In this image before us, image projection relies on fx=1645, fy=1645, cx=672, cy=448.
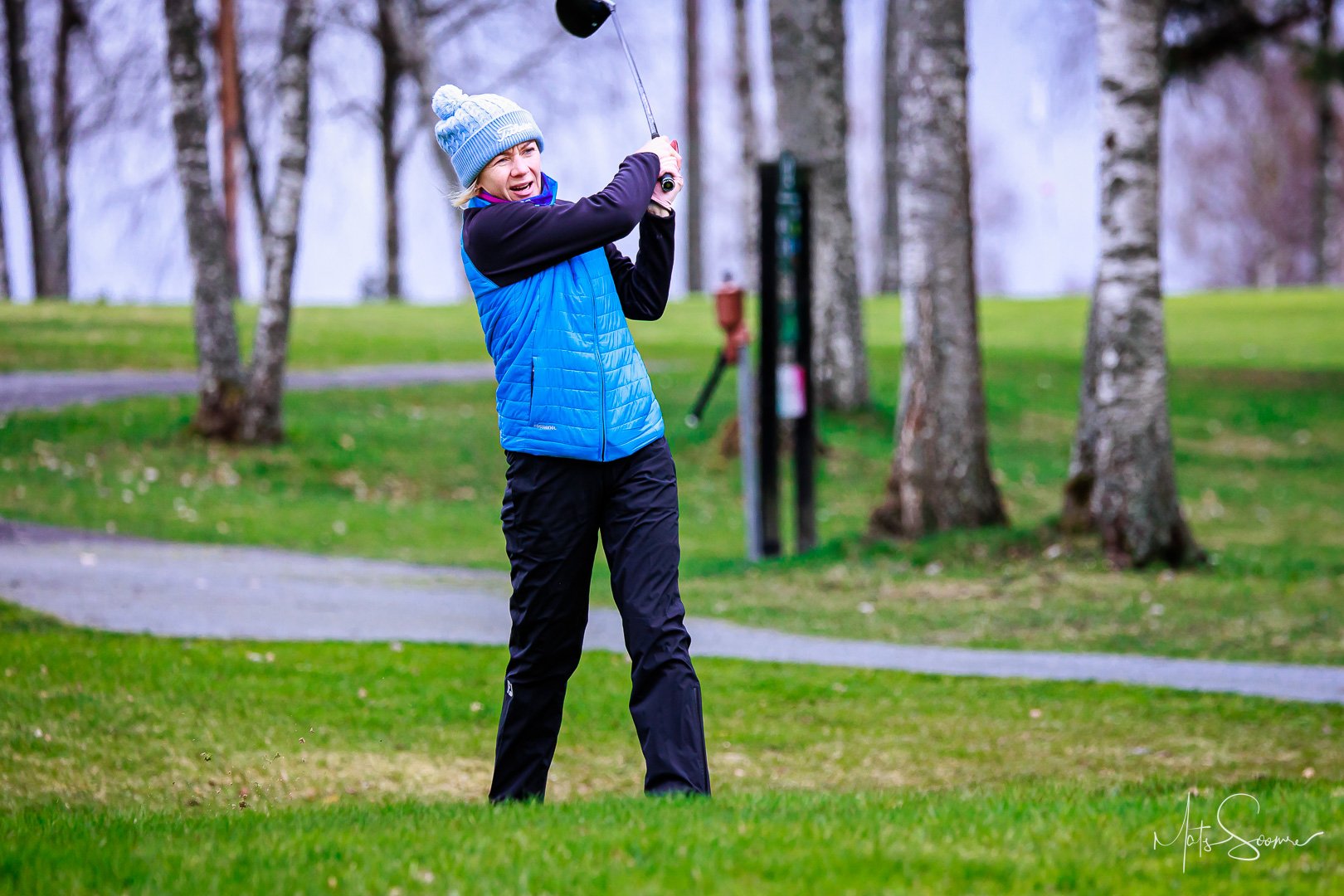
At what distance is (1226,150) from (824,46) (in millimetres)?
40329

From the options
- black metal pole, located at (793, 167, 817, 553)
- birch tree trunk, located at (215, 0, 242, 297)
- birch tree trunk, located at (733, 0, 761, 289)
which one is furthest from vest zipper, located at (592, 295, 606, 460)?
birch tree trunk, located at (733, 0, 761, 289)

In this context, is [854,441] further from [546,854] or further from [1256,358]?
[546,854]

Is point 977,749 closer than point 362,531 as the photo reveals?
Yes

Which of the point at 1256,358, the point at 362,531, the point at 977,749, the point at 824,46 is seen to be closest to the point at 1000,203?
the point at 1256,358

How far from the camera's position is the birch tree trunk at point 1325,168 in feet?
80.2

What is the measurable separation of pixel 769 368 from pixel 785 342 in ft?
1.64

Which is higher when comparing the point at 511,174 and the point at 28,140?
the point at 28,140

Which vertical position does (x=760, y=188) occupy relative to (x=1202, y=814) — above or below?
above

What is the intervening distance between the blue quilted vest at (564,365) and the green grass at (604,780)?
1.00 m

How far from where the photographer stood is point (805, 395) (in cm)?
1203

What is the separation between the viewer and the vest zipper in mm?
4523

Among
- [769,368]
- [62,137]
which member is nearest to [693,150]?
[62,137]

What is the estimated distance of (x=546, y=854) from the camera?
3.76 metres

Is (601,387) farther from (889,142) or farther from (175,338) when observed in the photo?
(889,142)
